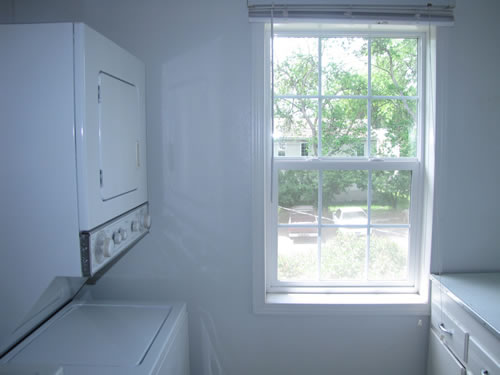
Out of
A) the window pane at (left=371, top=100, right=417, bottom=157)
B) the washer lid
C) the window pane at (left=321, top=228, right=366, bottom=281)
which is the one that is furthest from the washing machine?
the window pane at (left=371, top=100, right=417, bottom=157)

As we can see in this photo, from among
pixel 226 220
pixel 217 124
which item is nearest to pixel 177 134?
pixel 217 124

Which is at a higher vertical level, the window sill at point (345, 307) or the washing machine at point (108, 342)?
the washing machine at point (108, 342)

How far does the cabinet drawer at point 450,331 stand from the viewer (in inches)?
58.9

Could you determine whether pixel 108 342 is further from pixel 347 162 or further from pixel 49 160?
pixel 347 162

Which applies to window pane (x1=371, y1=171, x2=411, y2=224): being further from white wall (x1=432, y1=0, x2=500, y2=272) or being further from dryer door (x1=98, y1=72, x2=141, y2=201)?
dryer door (x1=98, y1=72, x2=141, y2=201)

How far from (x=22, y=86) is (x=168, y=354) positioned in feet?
3.67

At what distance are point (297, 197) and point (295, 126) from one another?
0.39 metres

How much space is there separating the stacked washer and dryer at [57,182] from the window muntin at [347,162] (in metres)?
0.91

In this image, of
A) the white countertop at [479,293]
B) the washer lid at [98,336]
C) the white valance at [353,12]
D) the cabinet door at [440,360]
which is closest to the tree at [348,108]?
the white valance at [353,12]

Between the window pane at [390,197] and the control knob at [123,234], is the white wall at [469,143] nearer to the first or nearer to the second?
the window pane at [390,197]

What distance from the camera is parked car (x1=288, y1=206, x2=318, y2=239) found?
1965mm

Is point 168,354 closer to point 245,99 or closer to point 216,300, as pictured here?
point 216,300

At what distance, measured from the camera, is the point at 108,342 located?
1.39 meters

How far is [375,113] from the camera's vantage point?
6.32 ft
